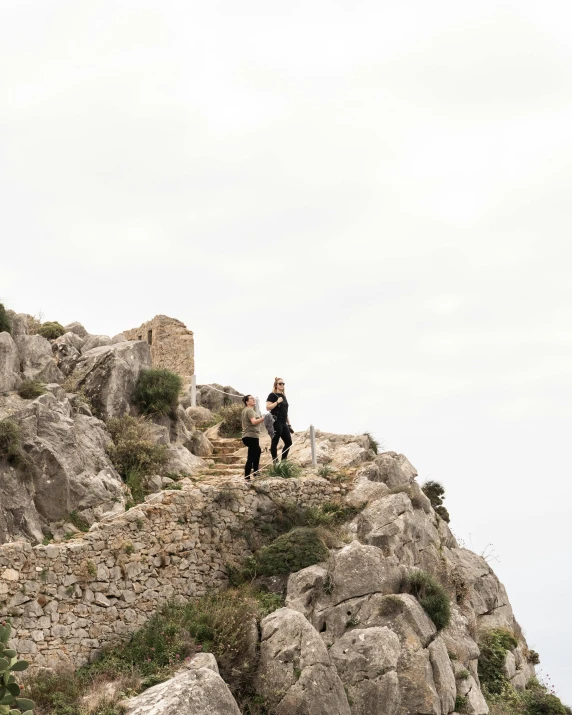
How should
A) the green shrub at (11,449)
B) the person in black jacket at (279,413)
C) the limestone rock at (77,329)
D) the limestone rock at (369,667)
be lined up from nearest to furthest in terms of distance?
1. the limestone rock at (369,667)
2. the green shrub at (11,449)
3. the person in black jacket at (279,413)
4. the limestone rock at (77,329)

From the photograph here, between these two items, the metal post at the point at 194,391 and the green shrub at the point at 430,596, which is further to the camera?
the metal post at the point at 194,391

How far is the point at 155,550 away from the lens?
18891 mm

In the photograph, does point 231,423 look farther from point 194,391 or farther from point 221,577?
point 221,577

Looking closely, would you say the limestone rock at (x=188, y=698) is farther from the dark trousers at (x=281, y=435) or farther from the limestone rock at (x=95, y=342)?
the limestone rock at (x=95, y=342)

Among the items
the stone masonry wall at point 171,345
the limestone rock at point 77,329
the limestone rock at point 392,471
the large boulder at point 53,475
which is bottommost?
the large boulder at point 53,475

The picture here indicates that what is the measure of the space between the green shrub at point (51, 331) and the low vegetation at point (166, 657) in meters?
14.3

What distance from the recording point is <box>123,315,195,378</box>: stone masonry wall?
Answer: 3716 centimetres

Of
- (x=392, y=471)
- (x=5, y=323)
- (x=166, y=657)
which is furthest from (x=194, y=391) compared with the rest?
(x=166, y=657)

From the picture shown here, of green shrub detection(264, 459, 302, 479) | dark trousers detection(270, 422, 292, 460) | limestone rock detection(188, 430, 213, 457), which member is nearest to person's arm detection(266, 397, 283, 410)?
dark trousers detection(270, 422, 292, 460)

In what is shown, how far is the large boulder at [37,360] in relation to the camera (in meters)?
26.7

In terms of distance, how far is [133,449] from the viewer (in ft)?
82.0

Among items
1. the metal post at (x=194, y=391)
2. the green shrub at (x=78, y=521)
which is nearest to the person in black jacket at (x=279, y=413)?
the green shrub at (x=78, y=521)

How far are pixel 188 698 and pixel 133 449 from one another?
10990 mm

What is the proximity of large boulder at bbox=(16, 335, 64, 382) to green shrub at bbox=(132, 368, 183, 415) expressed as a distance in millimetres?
2296
